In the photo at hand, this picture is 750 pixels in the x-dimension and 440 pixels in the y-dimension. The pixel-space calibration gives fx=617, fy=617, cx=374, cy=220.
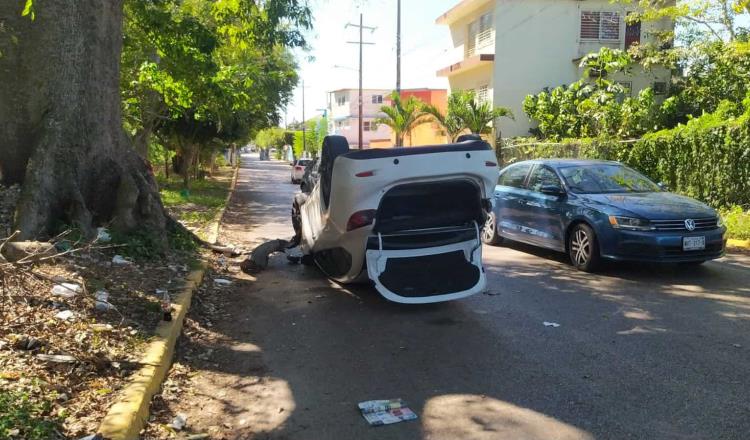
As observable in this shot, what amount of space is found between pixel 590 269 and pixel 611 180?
169 centimetres

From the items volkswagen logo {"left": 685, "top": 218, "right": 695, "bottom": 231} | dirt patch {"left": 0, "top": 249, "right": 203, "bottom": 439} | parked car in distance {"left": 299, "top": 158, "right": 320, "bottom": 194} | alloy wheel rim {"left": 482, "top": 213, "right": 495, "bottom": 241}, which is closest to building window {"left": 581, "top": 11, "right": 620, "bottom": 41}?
alloy wheel rim {"left": 482, "top": 213, "right": 495, "bottom": 241}

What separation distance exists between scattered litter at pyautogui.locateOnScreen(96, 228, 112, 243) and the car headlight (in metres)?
6.23

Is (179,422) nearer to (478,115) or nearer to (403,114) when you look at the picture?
(478,115)

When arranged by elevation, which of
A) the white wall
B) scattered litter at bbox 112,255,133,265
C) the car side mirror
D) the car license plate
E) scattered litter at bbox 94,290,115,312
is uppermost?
the white wall

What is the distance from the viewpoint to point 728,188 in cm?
1257

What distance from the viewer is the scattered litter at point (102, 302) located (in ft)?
17.5

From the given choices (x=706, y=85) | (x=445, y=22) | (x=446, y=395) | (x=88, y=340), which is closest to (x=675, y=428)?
(x=446, y=395)

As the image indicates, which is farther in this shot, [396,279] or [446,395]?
[396,279]

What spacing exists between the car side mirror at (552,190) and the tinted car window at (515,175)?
39.8 inches

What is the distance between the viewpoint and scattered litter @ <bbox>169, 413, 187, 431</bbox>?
3826 mm

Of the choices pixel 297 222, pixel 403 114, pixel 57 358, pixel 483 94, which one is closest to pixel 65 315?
pixel 57 358

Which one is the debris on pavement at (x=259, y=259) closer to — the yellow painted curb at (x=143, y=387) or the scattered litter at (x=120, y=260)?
the scattered litter at (x=120, y=260)

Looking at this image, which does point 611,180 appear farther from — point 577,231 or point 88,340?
point 88,340

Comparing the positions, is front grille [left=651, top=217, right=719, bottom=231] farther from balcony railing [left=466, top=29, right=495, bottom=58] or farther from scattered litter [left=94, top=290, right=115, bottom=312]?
balcony railing [left=466, top=29, right=495, bottom=58]
